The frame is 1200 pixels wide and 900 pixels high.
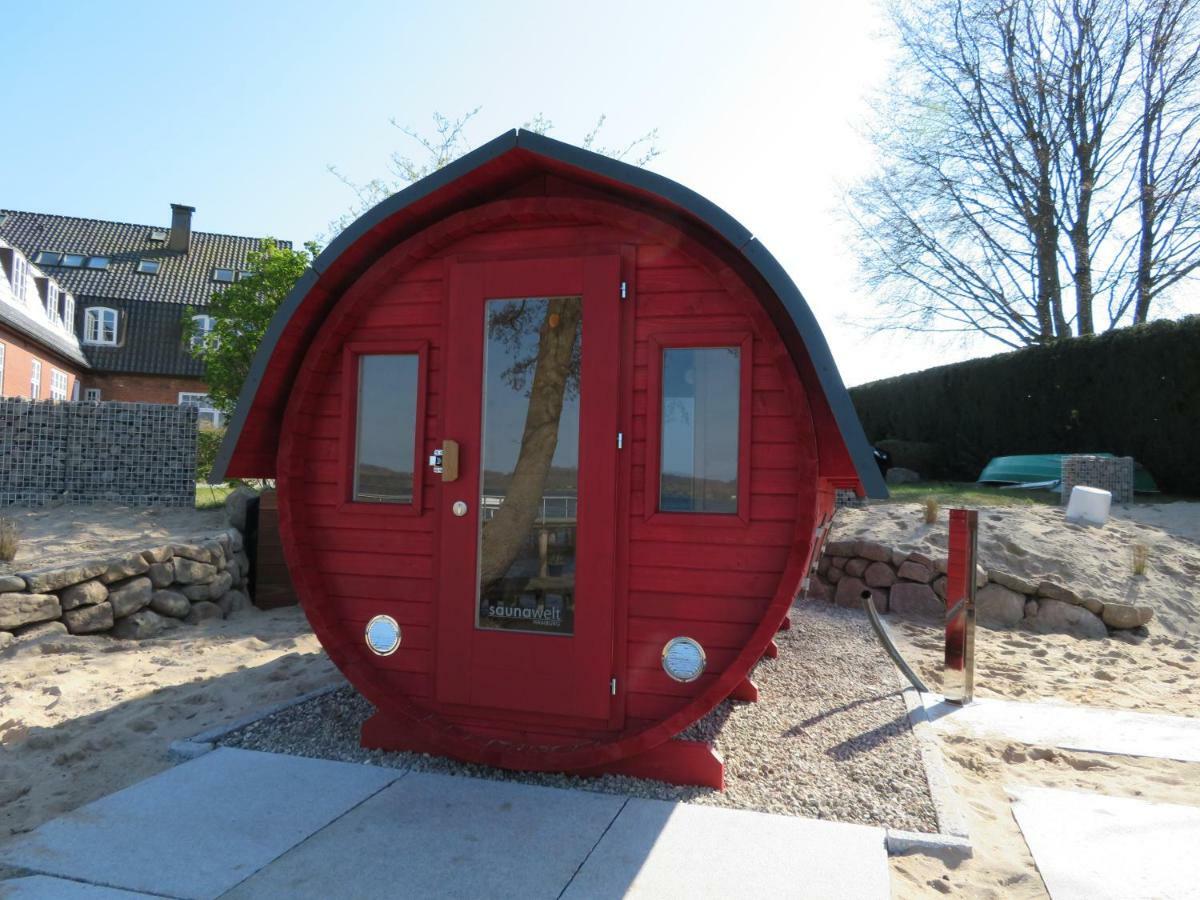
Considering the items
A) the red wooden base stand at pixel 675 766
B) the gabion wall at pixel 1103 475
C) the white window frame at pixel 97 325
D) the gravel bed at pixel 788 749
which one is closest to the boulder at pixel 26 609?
the gravel bed at pixel 788 749

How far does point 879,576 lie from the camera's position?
9281 mm

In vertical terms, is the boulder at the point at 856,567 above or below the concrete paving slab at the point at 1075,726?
above

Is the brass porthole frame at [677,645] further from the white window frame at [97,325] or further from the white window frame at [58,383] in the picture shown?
Result: the white window frame at [97,325]

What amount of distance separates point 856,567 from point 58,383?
25.4m

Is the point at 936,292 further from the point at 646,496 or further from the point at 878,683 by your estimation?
the point at 646,496

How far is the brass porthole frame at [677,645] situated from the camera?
3.88 meters

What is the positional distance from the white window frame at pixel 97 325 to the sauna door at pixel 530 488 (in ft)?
99.0

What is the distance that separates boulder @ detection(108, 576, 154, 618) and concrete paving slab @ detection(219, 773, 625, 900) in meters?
4.13

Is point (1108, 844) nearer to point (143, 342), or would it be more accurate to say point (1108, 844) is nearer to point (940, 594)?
point (940, 594)

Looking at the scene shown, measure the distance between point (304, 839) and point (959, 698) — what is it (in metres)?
4.36

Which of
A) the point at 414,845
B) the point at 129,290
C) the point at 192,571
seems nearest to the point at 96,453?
the point at 192,571

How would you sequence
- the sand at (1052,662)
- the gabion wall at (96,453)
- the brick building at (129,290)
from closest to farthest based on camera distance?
1. the sand at (1052,662)
2. the gabion wall at (96,453)
3. the brick building at (129,290)

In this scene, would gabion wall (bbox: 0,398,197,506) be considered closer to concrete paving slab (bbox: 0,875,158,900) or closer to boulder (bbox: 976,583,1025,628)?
concrete paving slab (bbox: 0,875,158,900)

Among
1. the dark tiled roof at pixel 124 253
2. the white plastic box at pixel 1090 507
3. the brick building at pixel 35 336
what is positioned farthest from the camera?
the dark tiled roof at pixel 124 253
